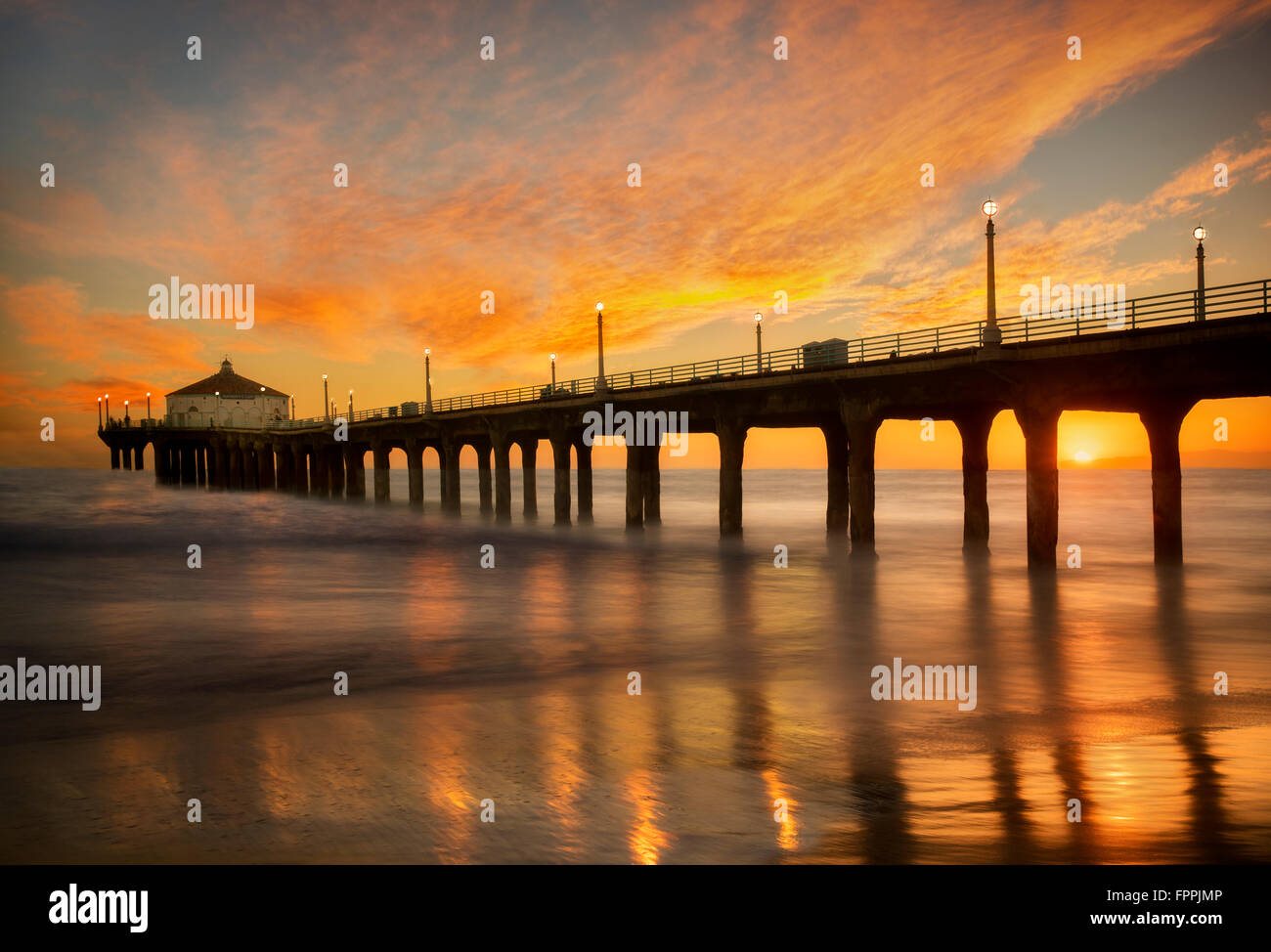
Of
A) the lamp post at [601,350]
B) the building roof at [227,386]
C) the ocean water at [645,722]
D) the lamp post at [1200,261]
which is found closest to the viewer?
the ocean water at [645,722]

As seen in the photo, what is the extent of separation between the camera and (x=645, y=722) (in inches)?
501

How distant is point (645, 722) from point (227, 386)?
570ft

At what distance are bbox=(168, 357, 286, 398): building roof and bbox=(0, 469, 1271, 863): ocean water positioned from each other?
483ft

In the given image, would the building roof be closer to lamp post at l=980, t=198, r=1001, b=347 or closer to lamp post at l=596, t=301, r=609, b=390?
lamp post at l=596, t=301, r=609, b=390

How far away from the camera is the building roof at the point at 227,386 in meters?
168

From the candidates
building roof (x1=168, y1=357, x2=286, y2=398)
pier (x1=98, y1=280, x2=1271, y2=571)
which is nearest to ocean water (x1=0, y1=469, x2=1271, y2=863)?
pier (x1=98, y1=280, x2=1271, y2=571)

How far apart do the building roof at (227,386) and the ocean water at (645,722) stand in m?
147

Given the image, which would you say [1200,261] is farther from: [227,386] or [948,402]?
[227,386]

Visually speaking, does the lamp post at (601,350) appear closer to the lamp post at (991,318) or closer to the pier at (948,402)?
the pier at (948,402)

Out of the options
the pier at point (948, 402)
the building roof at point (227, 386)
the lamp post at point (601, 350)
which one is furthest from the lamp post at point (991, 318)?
the building roof at point (227, 386)

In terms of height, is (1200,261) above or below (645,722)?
above

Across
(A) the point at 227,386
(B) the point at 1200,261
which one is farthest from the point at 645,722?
(A) the point at 227,386
